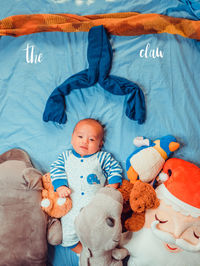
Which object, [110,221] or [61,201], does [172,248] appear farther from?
[61,201]

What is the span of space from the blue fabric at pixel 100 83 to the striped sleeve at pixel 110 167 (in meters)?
0.25

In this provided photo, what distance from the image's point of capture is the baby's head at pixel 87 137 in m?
1.15

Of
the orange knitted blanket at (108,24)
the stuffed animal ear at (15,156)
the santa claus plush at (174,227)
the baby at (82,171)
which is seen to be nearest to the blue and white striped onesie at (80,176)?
the baby at (82,171)

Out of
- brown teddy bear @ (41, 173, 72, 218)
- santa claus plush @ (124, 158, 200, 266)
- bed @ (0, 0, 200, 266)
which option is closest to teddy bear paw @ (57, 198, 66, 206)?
brown teddy bear @ (41, 173, 72, 218)

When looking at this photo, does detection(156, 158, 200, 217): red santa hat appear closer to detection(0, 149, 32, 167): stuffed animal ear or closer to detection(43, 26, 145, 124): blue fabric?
detection(43, 26, 145, 124): blue fabric

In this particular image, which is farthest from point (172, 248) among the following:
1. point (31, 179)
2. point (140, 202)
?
point (31, 179)

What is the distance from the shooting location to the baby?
1105mm

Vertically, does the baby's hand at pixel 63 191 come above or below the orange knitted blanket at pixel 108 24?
below

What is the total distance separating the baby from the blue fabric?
6.7 inches

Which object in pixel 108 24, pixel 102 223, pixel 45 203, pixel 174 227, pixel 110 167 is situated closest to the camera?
pixel 102 223

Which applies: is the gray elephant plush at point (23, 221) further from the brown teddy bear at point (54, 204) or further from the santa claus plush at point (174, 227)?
the santa claus plush at point (174, 227)

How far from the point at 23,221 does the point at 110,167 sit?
0.48 metres

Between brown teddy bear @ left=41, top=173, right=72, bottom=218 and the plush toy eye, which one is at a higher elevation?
the plush toy eye

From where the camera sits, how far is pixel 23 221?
1.01 m
